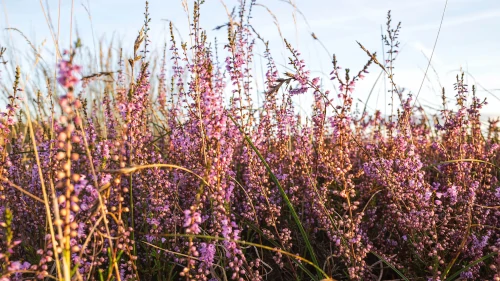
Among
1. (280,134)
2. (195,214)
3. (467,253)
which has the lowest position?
(467,253)

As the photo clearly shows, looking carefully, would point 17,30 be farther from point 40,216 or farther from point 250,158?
point 250,158

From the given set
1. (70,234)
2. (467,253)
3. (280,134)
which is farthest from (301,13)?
(70,234)

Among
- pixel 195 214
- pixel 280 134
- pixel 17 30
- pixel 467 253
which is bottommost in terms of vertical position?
pixel 467 253

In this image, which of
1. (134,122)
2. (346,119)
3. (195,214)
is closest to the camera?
(195,214)

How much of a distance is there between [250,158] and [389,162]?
91 centimetres

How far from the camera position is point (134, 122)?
2627 millimetres

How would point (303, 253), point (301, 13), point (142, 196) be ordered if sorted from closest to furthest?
1. point (142, 196)
2. point (303, 253)
3. point (301, 13)

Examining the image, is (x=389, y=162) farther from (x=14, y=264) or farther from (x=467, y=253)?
(x=14, y=264)

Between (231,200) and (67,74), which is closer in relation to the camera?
(67,74)

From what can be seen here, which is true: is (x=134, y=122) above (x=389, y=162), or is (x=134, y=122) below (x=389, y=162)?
above

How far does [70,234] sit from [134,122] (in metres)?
1.09

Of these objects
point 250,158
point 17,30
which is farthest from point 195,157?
point 17,30

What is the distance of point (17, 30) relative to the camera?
11.1 feet

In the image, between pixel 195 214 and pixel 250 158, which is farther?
pixel 250 158
